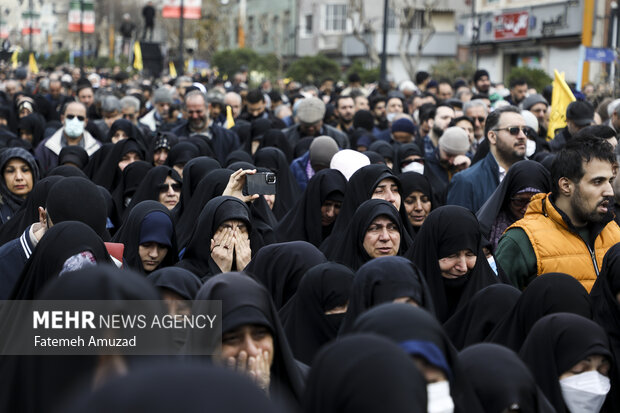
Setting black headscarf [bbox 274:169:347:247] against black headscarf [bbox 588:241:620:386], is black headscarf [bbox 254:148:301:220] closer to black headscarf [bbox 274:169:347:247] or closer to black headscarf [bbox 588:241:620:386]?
black headscarf [bbox 274:169:347:247]

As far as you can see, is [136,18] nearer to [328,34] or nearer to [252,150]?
[328,34]

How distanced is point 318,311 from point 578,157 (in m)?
1.89

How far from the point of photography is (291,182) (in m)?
8.84

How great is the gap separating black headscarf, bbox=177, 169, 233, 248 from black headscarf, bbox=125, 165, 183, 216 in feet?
2.62

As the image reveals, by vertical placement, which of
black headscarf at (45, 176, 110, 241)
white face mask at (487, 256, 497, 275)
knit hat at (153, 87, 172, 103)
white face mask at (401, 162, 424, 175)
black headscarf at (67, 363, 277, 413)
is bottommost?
white face mask at (487, 256, 497, 275)

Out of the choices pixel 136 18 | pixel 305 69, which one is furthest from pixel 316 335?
pixel 136 18

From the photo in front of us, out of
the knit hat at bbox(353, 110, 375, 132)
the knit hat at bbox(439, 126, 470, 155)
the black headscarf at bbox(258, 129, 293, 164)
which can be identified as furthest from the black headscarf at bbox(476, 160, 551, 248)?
the knit hat at bbox(353, 110, 375, 132)

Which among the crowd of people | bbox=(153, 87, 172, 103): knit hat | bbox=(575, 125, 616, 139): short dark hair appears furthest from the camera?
bbox=(153, 87, 172, 103): knit hat

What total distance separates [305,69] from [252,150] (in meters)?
21.2

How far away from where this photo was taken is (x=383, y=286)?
3828mm

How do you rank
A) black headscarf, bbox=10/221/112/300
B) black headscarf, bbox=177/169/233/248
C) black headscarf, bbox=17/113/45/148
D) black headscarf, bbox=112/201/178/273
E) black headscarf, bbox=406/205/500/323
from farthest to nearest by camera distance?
black headscarf, bbox=17/113/45/148 → black headscarf, bbox=177/169/233/248 → black headscarf, bbox=112/201/178/273 → black headscarf, bbox=406/205/500/323 → black headscarf, bbox=10/221/112/300

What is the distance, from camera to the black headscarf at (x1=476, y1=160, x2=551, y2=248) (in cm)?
642

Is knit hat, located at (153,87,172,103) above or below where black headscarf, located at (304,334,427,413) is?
above

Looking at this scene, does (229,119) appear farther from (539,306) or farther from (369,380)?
(369,380)
